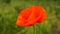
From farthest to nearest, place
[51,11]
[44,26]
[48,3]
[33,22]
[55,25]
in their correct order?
1. [48,3]
2. [51,11]
3. [55,25]
4. [44,26]
5. [33,22]

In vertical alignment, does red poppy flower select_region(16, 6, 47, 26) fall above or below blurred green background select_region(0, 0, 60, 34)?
above

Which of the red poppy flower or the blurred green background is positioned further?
the blurred green background

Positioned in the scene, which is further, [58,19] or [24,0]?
[24,0]

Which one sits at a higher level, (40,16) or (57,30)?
(40,16)

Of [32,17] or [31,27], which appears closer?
[32,17]

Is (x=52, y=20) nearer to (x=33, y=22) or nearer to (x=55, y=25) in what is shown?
(x=55, y=25)

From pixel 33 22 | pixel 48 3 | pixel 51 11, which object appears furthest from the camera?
pixel 48 3

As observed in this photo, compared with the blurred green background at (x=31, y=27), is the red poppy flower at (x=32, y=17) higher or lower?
higher

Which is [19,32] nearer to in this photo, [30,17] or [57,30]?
[57,30]

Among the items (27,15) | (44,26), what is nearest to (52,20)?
(44,26)

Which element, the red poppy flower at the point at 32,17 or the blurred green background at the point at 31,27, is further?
the blurred green background at the point at 31,27
